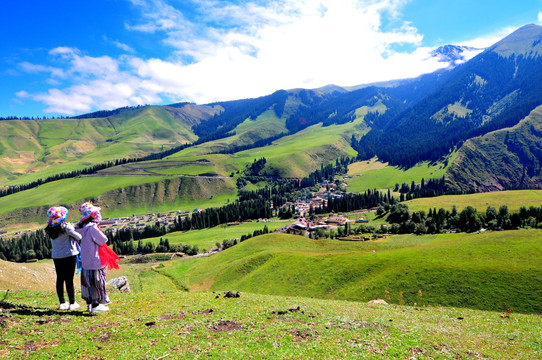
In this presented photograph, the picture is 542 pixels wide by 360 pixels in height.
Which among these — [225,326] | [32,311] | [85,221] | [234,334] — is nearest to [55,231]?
[85,221]

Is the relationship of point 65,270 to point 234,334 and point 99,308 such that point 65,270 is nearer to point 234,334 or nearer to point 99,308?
point 99,308

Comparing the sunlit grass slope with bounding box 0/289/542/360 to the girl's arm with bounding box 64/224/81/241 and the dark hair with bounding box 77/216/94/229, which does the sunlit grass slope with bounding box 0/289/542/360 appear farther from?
the dark hair with bounding box 77/216/94/229

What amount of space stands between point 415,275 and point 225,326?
39.9 m

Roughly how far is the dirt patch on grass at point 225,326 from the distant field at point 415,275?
33007 millimetres

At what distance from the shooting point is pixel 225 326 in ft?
59.1

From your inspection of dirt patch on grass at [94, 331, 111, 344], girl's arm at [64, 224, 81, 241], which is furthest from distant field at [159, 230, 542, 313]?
girl's arm at [64, 224, 81, 241]

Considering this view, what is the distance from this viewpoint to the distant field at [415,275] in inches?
1592

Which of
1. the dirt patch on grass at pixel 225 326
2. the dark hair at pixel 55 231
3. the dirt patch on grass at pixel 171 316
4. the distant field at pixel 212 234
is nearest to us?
the dark hair at pixel 55 231

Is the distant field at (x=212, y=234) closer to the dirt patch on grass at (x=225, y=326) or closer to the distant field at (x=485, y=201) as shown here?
the distant field at (x=485, y=201)

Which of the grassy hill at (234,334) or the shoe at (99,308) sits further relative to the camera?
the shoe at (99,308)

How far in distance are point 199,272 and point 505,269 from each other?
69.9 metres

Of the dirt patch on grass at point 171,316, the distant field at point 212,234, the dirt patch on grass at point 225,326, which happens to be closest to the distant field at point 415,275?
the dirt patch on grass at point 225,326

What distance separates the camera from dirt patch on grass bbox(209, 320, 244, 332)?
57.1 feet

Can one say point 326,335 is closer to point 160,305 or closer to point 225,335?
point 225,335
